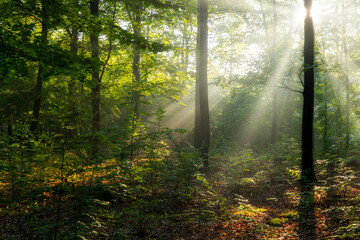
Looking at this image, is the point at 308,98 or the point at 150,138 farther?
the point at 308,98

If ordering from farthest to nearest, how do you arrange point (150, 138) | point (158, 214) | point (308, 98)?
point (308, 98) < point (158, 214) < point (150, 138)

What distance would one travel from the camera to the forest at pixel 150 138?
4090 millimetres

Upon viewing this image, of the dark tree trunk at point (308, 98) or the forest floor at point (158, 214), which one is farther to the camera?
the dark tree trunk at point (308, 98)

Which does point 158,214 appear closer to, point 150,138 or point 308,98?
point 150,138

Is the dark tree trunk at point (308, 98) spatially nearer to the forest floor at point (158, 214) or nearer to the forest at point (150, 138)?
the forest at point (150, 138)

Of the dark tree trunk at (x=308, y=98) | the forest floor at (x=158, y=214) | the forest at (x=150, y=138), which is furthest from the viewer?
the dark tree trunk at (x=308, y=98)

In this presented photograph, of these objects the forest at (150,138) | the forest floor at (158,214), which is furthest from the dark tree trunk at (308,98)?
the forest floor at (158,214)

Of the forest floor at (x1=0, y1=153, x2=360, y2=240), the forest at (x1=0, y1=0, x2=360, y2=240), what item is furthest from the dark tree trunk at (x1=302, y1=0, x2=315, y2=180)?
the forest floor at (x1=0, y1=153, x2=360, y2=240)

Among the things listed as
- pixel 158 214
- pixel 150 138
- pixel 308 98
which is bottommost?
pixel 158 214

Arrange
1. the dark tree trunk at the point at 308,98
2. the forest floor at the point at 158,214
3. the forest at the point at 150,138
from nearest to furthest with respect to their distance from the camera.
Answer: the forest floor at the point at 158,214, the forest at the point at 150,138, the dark tree trunk at the point at 308,98

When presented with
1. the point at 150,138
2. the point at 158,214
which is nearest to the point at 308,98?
the point at 150,138

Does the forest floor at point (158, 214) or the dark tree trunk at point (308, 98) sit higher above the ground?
the dark tree trunk at point (308, 98)

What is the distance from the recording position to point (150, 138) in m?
5.46

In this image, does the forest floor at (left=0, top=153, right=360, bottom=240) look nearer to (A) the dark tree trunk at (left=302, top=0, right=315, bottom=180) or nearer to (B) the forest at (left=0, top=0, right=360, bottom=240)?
(B) the forest at (left=0, top=0, right=360, bottom=240)
